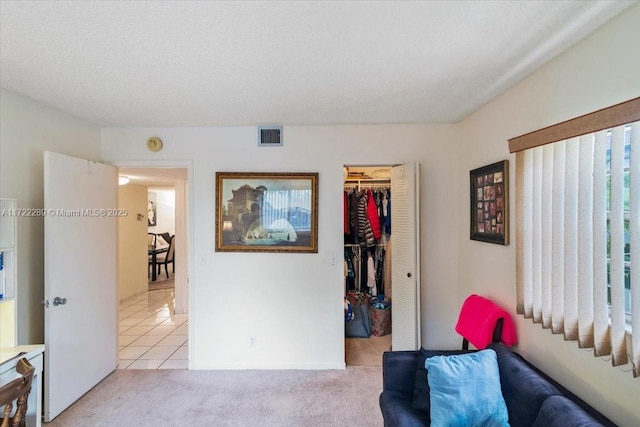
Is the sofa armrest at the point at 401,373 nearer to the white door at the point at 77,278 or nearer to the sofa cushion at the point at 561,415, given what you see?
the sofa cushion at the point at 561,415

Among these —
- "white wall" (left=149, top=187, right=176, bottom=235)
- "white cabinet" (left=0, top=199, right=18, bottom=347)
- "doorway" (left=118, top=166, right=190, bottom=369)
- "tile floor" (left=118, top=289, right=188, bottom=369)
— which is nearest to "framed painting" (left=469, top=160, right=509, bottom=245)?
"doorway" (left=118, top=166, right=190, bottom=369)

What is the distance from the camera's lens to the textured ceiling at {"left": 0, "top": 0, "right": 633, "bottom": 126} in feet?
4.23

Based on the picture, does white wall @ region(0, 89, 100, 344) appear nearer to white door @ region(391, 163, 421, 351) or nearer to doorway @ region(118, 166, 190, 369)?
doorway @ region(118, 166, 190, 369)

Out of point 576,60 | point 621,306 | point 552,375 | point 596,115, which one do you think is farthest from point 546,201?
point 552,375

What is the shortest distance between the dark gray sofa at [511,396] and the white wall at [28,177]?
2656 millimetres

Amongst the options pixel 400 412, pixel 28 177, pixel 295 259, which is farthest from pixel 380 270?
pixel 28 177

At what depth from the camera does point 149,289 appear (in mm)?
6066

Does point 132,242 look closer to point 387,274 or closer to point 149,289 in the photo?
point 149,289

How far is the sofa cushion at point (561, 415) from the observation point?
3.78 feet

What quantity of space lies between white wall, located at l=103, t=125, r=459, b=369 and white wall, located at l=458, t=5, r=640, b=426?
424 mm

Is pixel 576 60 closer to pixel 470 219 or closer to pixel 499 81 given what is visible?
pixel 499 81

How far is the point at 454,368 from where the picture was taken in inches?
58.7

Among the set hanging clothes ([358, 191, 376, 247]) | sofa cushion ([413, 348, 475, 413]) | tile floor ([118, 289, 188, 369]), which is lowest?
tile floor ([118, 289, 188, 369])

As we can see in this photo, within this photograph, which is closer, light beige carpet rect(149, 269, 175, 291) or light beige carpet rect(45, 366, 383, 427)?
light beige carpet rect(45, 366, 383, 427)
